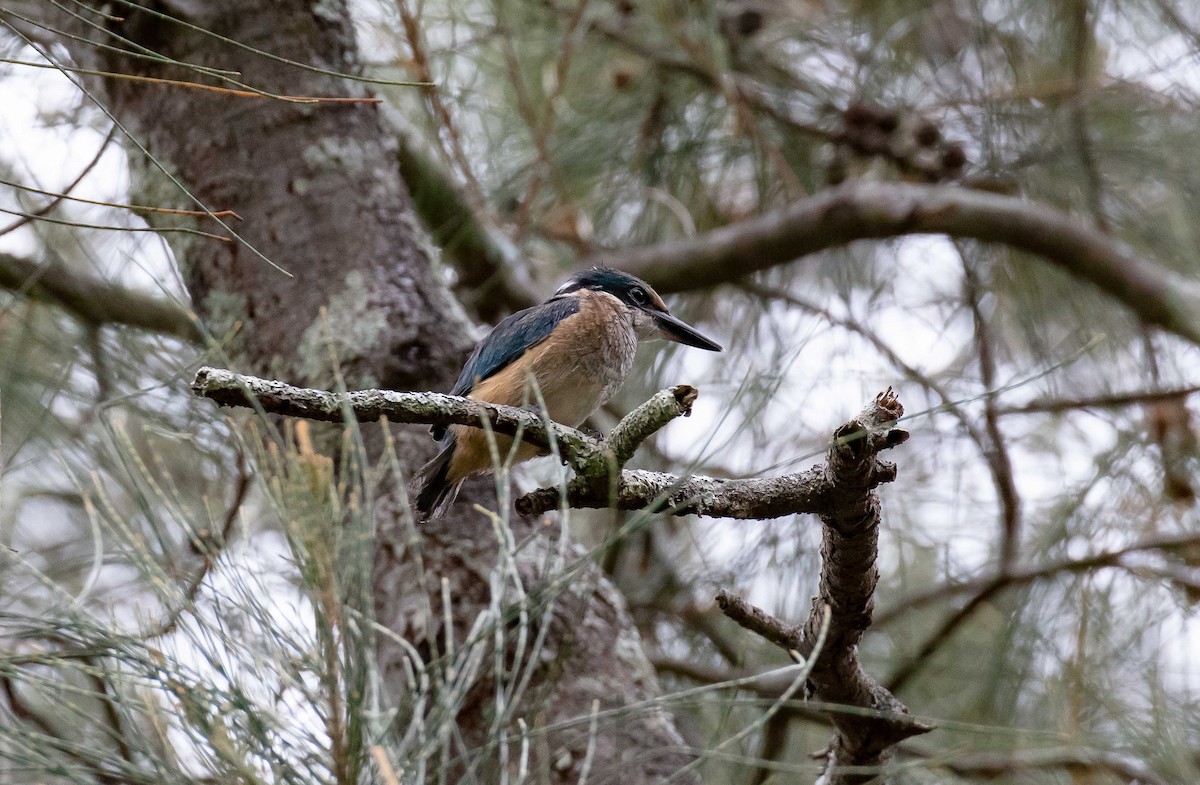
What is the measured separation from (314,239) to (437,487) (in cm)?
77

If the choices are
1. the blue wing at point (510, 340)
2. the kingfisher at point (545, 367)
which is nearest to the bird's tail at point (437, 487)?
the kingfisher at point (545, 367)

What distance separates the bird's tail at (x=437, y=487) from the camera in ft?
8.21

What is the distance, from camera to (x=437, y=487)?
102 inches

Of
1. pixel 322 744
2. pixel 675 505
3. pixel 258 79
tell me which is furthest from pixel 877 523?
pixel 258 79

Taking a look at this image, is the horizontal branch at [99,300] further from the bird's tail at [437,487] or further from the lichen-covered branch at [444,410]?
the lichen-covered branch at [444,410]

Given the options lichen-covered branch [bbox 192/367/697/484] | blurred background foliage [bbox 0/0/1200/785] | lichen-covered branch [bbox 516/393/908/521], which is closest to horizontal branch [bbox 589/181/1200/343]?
blurred background foliage [bbox 0/0/1200/785]

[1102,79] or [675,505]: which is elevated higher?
[1102,79]

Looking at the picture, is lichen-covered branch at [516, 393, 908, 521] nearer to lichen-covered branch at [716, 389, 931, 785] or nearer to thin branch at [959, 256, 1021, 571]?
lichen-covered branch at [716, 389, 931, 785]

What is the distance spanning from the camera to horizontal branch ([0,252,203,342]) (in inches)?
134

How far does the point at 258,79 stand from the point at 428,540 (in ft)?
4.31

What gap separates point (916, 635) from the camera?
4297 mm

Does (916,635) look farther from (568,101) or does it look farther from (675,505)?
(675,505)

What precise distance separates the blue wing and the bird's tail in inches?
9.2

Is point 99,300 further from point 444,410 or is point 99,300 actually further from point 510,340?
point 444,410
